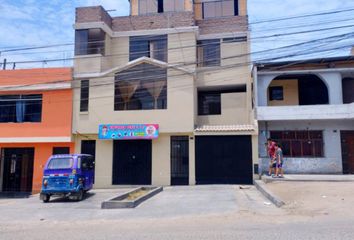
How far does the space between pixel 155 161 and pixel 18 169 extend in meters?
9.57

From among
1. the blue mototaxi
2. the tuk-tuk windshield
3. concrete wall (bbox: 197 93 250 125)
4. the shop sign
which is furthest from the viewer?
concrete wall (bbox: 197 93 250 125)

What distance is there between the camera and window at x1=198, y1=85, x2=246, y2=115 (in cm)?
2397

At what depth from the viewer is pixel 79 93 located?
22125 millimetres

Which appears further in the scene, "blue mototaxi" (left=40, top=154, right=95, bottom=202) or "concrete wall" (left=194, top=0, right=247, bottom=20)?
"concrete wall" (left=194, top=0, right=247, bottom=20)

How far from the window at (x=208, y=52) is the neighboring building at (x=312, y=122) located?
12.8 feet

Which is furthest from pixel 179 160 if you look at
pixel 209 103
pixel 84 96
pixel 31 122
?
pixel 31 122

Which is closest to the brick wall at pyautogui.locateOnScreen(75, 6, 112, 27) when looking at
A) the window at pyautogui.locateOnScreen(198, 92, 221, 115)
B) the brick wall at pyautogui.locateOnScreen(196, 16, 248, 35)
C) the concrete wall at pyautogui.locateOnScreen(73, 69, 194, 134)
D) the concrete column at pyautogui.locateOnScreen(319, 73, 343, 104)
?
the concrete wall at pyautogui.locateOnScreen(73, 69, 194, 134)

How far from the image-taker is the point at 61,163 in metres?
16.1

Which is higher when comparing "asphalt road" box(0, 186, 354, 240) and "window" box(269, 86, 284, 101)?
"window" box(269, 86, 284, 101)

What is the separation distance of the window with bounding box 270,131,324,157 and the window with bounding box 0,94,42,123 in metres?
15.4

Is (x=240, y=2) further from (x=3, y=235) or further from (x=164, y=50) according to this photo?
(x=3, y=235)

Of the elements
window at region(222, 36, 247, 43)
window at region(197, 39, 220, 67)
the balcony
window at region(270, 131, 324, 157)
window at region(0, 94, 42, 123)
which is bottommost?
window at region(270, 131, 324, 157)

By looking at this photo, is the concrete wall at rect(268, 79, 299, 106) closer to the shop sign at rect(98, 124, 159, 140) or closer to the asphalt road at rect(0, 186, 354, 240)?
the shop sign at rect(98, 124, 159, 140)

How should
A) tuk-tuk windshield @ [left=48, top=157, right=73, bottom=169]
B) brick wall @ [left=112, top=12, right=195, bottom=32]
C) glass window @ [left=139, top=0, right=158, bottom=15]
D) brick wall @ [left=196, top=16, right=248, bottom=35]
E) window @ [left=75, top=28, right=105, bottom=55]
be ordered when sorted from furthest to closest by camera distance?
glass window @ [left=139, top=0, right=158, bottom=15], brick wall @ [left=196, top=16, right=248, bottom=35], brick wall @ [left=112, top=12, right=195, bottom=32], window @ [left=75, top=28, right=105, bottom=55], tuk-tuk windshield @ [left=48, top=157, right=73, bottom=169]
